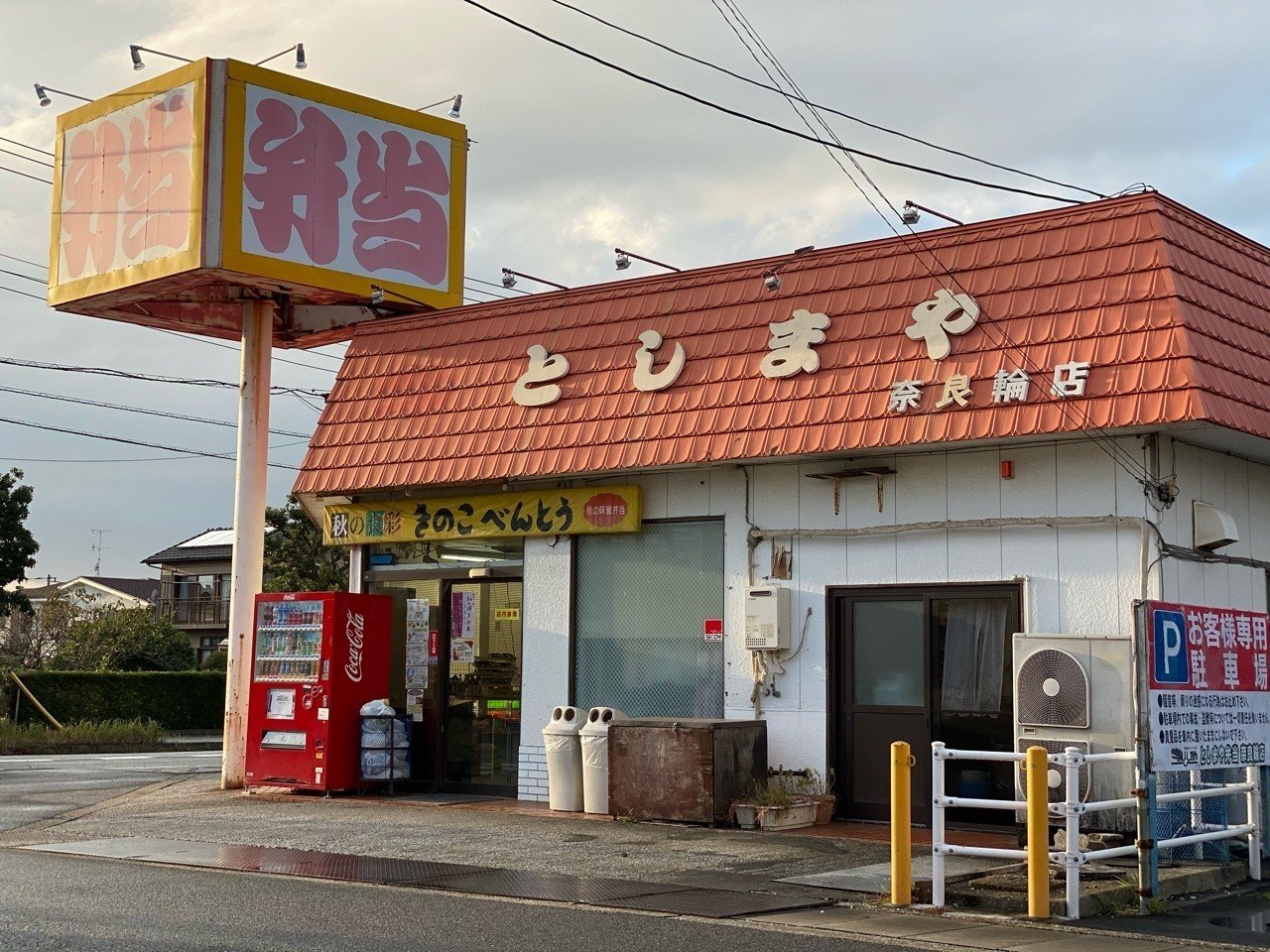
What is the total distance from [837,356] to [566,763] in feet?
16.4

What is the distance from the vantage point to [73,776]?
67.4 feet

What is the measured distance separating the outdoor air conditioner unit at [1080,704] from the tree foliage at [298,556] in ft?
93.8

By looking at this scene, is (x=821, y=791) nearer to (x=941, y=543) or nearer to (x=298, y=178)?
(x=941, y=543)

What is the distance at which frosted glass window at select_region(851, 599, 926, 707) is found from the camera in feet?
45.3

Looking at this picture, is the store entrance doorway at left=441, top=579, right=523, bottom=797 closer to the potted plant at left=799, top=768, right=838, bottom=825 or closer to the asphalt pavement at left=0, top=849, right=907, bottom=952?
the potted plant at left=799, top=768, right=838, bottom=825

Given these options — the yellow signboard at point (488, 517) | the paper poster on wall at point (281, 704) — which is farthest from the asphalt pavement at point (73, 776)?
the yellow signboard at point (488, 517)

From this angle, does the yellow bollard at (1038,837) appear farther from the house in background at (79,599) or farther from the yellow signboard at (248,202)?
the house in background at (79,599)

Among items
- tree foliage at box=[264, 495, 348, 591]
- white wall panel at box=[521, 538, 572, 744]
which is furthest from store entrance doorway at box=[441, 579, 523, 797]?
tree foliage at box=[264, 495, 348, 591]

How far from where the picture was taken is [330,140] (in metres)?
17.8

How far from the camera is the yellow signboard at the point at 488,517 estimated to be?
51.5 ft

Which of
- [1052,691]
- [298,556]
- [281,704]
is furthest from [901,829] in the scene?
[298,556]

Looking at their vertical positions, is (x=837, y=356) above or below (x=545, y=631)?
above

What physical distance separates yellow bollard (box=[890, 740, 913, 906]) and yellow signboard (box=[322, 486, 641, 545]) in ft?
20.3

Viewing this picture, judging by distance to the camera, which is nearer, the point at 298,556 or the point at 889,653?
the point at 889,653
